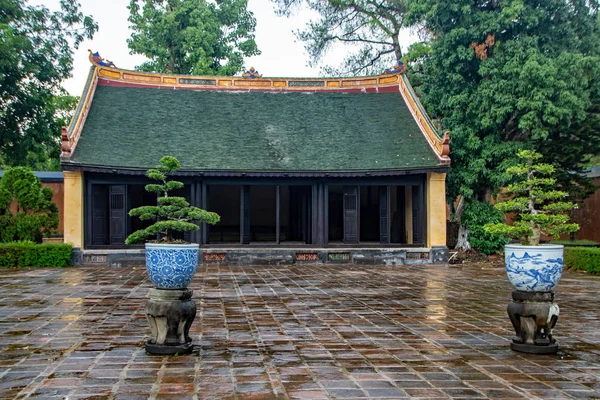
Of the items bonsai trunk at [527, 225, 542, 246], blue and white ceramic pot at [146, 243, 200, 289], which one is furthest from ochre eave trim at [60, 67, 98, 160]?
bonsai trunk at [527, 225, 542, 246]

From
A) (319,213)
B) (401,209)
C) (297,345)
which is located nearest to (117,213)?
(319,213)

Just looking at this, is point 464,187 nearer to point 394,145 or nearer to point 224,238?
point 394,145

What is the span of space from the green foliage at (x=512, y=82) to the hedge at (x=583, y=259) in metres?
2.43

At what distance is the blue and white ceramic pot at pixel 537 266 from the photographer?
23.7ft

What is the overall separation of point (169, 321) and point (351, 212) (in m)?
13.2

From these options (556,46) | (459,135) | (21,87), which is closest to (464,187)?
(459,135)

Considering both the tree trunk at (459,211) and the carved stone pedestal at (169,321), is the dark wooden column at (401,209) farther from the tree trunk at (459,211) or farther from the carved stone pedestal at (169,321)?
the carved stone pedestal at (169,321)

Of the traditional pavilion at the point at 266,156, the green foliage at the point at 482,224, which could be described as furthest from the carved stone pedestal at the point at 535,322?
the green foliage at the point at 482,224

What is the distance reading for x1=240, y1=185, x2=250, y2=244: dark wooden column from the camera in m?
19.9

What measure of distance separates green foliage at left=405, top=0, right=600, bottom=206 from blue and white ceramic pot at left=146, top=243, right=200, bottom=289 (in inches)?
555

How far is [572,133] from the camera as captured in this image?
19.7 m

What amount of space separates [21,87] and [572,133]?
21515 millimetres

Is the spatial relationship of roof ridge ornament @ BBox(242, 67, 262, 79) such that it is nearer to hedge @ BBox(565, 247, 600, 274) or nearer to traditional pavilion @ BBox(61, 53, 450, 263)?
traditional pavilion @ BBox(61, 53, 450, 263)

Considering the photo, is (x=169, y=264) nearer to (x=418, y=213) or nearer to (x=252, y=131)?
(x=418, y=213)
